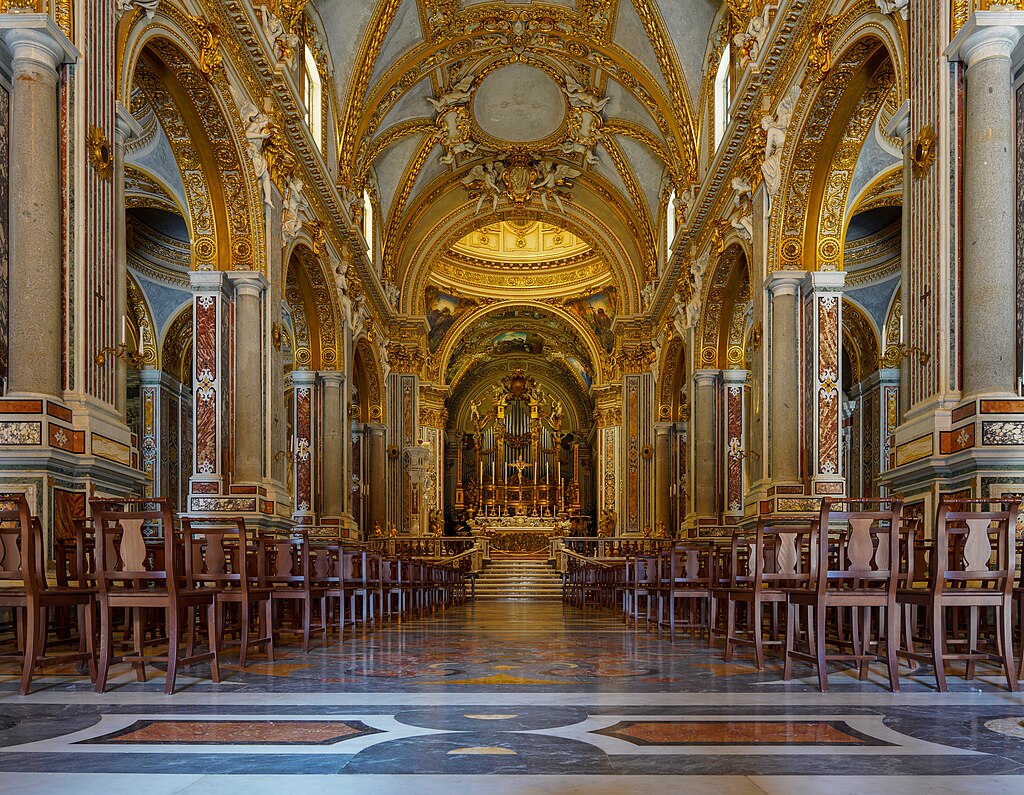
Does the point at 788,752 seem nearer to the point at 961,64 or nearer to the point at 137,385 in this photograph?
the point at 961,64

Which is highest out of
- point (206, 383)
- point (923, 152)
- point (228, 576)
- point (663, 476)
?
point (923, 152)

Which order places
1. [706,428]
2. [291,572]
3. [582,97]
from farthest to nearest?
[582,97] → [706,428] → [291,572]

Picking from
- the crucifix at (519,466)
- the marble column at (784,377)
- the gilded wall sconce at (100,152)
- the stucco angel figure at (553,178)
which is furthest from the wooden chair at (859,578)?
the crucifix at (519,466)

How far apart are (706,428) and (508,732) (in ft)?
56.1

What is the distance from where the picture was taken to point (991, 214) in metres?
8.52

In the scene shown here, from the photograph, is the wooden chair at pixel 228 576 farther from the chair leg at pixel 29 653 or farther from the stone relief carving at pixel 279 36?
the stone relief carving at pixel 279 36

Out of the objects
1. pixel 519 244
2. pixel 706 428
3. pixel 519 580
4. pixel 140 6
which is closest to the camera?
pixel 140 6

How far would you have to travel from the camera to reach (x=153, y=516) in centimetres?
593

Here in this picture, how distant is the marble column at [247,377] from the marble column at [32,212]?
18.8 feet

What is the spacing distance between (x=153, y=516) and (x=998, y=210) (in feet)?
22.1

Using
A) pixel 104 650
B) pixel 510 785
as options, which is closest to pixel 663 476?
pixel 104 650

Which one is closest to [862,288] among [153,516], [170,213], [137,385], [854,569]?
[170,213]

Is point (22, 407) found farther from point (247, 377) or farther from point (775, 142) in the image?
point (775, 142)

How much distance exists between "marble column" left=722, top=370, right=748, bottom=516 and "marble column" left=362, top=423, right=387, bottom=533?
31.4 feet
